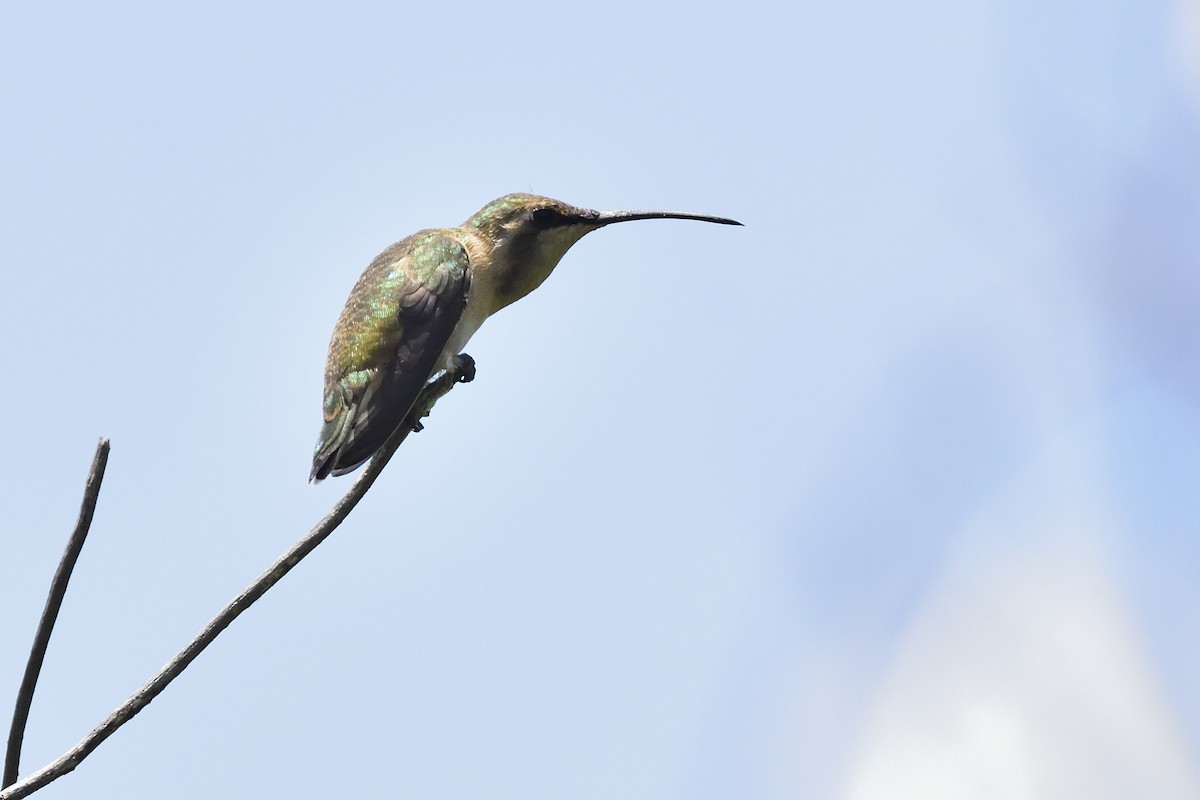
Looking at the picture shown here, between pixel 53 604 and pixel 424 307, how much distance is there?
3742 millimetres

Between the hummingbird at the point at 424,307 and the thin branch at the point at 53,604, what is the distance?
Answer: 2.90 metres

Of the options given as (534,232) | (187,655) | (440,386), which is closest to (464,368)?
(440,386)

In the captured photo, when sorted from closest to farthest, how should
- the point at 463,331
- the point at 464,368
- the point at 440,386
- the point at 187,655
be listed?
1. the point at 187,655
2. the point at 440,386
3. the point at 464,368
4. the point at 463,331

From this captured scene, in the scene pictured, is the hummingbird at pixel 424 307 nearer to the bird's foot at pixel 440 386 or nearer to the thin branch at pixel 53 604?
the bird's foot at pixel 440 386

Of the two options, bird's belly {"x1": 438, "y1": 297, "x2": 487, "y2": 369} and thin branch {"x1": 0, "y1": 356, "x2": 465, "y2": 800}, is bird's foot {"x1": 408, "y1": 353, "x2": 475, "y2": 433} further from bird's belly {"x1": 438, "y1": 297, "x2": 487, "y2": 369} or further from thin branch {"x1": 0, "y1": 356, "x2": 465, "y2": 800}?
thin branch {"x1": 0, "y1": 356, "x2": 465, "y2": 800}

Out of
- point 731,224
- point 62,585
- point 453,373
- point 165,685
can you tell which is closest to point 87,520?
point 62,585

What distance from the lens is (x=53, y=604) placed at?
3430 millimetres

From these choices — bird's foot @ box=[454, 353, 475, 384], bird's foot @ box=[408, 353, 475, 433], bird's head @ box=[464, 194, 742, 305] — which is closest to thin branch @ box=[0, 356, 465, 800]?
bird's foot @ box=[408, 353, 475, 433]

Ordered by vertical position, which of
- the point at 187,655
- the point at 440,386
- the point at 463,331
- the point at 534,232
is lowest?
the point at 187,655

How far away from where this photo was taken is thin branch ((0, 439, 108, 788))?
3412 millimetres

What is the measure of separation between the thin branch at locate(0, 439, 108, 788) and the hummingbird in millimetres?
2901

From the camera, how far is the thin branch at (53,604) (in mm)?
3412

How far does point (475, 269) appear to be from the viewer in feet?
24.1

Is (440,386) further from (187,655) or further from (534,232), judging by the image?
(187,655)
